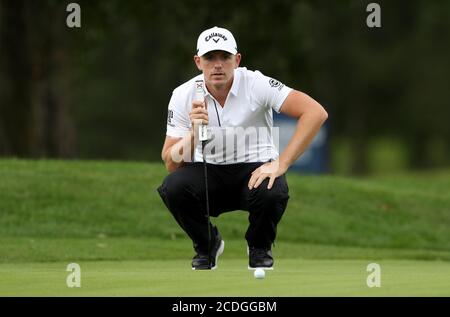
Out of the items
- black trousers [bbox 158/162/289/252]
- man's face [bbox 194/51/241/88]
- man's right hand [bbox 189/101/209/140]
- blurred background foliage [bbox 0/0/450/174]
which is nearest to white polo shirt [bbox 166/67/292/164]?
man's face [bbox 194/51/241/88]

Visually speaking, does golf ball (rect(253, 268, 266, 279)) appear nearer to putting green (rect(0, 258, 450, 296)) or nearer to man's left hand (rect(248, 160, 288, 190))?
putting green (rect(0, 258, 450, 296))

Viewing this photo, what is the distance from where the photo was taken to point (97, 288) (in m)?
7.32

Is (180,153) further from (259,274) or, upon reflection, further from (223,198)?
(259,274)

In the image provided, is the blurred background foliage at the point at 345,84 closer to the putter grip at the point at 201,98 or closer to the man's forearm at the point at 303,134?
the putter grip at the point at 201,98

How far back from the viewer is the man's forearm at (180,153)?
8883mm

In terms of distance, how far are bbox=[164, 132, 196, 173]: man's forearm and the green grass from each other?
2.74 feet

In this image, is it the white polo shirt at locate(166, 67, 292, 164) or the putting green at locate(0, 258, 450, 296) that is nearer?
the putting green at locate(0, 258, 450, 296)

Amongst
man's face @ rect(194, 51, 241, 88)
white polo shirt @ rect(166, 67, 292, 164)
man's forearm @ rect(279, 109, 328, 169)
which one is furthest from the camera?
white polo shirt @ rect(166, 67, 292, 164)

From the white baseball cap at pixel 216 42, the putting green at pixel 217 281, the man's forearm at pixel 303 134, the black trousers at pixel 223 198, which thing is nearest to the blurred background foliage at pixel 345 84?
the black trousers at pixel 223 198

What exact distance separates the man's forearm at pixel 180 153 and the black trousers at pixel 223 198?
0.22ft

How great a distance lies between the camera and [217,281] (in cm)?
765

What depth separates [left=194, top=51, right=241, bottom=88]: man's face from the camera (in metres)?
8.82

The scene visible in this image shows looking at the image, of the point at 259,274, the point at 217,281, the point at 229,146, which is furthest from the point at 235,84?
the point at 217,281

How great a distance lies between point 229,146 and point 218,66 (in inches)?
27.8
